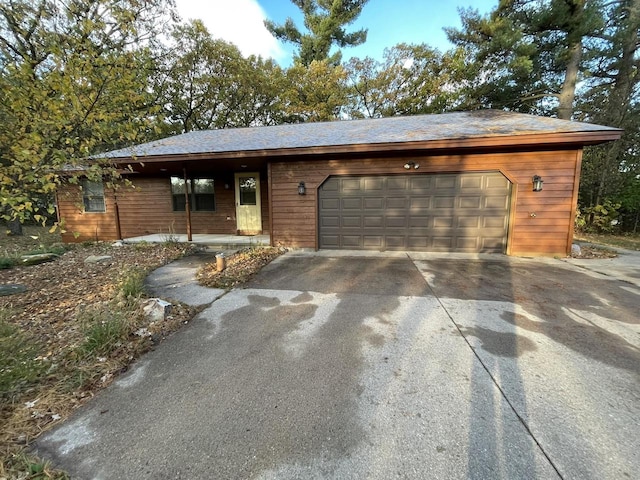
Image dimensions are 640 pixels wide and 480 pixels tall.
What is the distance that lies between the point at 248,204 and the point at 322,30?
14194 mm

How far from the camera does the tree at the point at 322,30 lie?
16.5 metres

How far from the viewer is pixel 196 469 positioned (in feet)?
4.59

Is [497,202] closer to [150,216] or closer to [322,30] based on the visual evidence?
[150,216]

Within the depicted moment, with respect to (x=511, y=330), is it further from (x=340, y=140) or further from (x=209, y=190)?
(x=209, y=190)

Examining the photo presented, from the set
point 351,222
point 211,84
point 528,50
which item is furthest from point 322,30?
point 351,222

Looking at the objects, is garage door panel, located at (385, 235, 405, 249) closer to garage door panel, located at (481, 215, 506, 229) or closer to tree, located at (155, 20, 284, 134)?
garage door panel, located at (481, 215, 506, 229)

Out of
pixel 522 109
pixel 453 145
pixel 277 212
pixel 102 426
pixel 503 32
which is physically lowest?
pixel 102 426

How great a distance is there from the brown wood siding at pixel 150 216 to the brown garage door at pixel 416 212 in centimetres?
307

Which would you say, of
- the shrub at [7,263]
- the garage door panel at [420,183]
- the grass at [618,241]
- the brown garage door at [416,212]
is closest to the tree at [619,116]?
the grass at [618,241]

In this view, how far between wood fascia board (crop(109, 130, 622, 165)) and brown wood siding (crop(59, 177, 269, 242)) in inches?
88.4

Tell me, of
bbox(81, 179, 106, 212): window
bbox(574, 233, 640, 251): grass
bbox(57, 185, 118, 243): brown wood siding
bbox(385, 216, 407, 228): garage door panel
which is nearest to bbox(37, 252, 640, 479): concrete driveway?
bbox(385, 216, 407, 228): garage door panel

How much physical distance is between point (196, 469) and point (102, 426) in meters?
0.77

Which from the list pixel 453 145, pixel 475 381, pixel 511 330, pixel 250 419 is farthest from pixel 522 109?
pixel 250 419

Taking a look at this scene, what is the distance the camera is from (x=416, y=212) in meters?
6.54
